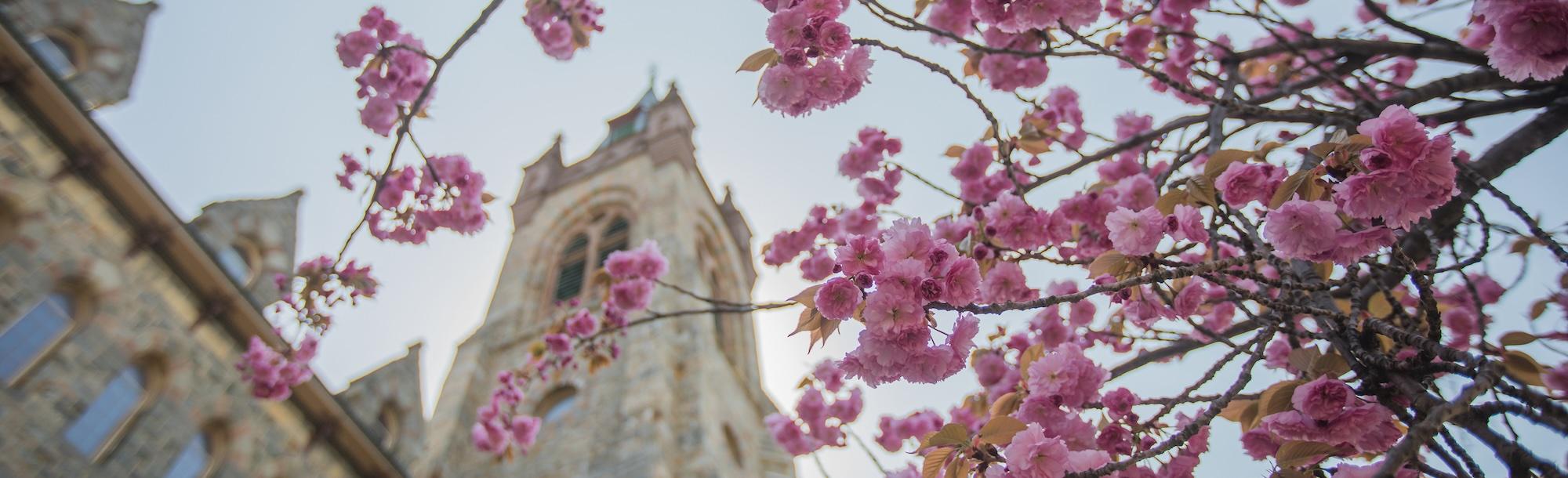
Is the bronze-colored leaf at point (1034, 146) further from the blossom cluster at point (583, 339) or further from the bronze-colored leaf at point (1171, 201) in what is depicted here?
the blossom cluster at point (583, 339)

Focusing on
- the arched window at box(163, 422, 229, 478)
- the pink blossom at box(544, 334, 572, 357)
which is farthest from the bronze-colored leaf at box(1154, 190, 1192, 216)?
the arched window at box(163, 422, 229, 478)

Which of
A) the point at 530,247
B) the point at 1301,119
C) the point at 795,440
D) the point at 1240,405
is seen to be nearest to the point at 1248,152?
the point at 1240,405

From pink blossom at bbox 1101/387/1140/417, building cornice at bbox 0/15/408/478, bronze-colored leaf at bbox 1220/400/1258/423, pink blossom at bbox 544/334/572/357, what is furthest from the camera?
building cornice at bbox 0/15/408/478

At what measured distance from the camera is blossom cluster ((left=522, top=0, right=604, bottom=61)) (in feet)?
13.0

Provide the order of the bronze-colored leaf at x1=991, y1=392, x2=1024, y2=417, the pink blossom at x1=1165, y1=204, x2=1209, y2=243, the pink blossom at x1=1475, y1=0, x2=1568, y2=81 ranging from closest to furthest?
the pink blossom at x1=1475, y1=0, x2=1568, y2=81 → the pink blossom at x1=1165, y1=204, x2=1209, y2=243 → the bronze-colored leaf at x1=991, y1=392, x2=1024, y2=417

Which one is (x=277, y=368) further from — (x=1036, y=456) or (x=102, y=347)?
(x=1036, y=456)

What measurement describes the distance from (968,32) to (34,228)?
7458 mm

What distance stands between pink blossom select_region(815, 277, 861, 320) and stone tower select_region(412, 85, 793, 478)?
8224 millimetres

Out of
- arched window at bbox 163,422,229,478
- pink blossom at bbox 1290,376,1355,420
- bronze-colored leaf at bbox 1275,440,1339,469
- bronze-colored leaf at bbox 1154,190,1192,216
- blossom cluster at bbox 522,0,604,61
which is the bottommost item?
bronze-colored leaf at bbox 1275,440,1339,469

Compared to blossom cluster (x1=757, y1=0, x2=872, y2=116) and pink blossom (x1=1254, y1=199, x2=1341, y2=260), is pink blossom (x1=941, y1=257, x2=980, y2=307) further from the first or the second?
blossom cluster (x1=757, y1=0, x2=872, y2=116)

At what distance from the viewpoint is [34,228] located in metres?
6.26

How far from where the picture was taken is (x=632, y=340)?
43.4 ft

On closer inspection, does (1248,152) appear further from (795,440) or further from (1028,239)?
(795,440)

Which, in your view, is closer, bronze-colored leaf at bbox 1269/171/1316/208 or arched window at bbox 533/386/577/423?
bronze-colored leaf at bbox 1269/171/1316/208
